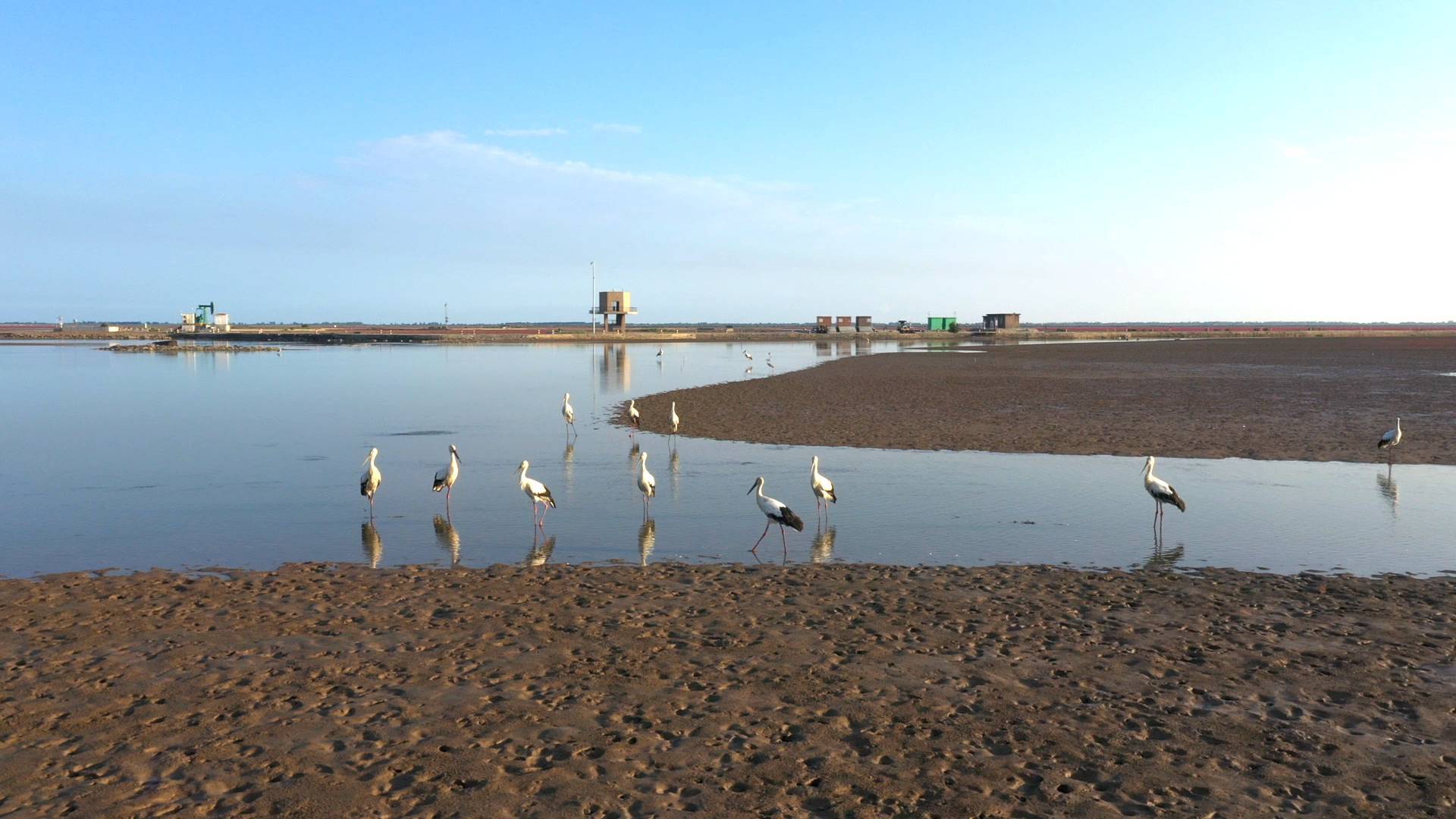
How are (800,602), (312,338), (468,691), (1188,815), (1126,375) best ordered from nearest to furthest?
1. (1188,815)
2. (468,691)
3. (800,602)
4. (1126,375)
5. (312,338)

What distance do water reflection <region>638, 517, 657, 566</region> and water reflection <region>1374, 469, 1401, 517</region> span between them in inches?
484

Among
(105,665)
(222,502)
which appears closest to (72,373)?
(222,502)

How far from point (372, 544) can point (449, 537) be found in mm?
1121

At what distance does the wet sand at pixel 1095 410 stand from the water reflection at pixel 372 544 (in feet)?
39.5

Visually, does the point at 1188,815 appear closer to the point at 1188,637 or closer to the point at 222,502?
the point at 1188,637

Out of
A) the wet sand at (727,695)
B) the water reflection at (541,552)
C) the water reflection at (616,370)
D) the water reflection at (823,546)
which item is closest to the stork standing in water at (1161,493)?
the wet sand at (727,695)

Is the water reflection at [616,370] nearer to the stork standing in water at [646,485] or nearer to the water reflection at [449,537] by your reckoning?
the stork standing in water at [646,485]

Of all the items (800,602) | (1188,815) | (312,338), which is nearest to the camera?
(1188,815)

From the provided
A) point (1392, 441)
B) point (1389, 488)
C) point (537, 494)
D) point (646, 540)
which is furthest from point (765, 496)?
point (1392, 441)

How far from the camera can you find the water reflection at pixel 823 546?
13.1 meters

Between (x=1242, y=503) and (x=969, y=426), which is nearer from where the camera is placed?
(x=1242, y=503)

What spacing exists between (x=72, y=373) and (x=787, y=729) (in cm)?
6289

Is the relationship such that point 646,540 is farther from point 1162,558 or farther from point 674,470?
point 1162,558

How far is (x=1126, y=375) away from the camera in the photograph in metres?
49.3
